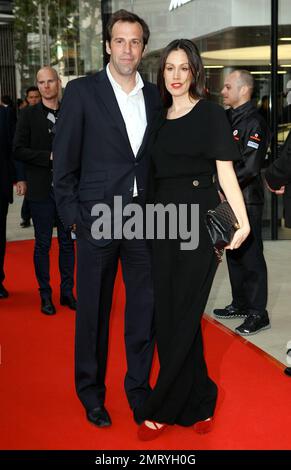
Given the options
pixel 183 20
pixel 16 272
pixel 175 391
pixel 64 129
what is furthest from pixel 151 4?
pixel 175 391

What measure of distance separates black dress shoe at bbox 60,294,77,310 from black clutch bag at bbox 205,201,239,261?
231 cm

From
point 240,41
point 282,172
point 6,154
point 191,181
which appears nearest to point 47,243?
point 6,154

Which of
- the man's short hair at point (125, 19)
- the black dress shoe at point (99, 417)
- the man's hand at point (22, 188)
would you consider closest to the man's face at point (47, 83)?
the man's hand at point (22, 188)

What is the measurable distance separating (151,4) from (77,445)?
5.91 meters

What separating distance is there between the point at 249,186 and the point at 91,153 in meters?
1.62

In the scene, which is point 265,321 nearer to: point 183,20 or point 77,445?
point 77,445

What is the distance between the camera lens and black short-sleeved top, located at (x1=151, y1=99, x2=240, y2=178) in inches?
102

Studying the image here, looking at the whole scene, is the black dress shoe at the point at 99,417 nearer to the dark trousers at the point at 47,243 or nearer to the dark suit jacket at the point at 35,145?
the dark trousers at the point at 47,243

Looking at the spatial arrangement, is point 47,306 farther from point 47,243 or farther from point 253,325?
point 253,325

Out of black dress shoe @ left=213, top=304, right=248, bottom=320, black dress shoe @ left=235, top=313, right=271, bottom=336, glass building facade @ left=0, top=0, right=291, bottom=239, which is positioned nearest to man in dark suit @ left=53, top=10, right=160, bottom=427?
black dress shoe @ left=235, top=313, right=271, bottom=336

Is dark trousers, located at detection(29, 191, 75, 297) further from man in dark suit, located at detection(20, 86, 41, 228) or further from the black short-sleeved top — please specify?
man in dark suit, located at detection(20, 86, 41, 228)

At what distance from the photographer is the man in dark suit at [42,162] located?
4531mm

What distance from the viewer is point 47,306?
465 centimetres

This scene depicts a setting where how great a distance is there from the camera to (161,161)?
265 cm
